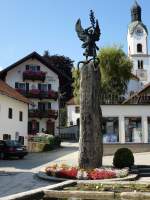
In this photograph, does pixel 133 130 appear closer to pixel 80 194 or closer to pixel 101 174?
pixel 101 174

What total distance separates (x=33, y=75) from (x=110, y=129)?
29.2 m

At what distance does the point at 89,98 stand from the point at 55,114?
42284 millimetres

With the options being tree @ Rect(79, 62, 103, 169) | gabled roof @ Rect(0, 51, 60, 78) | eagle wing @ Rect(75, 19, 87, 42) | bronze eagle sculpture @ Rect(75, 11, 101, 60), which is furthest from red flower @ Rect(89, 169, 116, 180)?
gabled roof @ Rect(0, 51, 60, 78)

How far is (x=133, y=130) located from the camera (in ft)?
112

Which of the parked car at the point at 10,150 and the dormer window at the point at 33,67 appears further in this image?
the dormer window at the point at 33,67

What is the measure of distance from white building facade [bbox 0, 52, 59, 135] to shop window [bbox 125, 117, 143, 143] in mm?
27859

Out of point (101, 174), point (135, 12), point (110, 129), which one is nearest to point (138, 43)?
point (135, 12)

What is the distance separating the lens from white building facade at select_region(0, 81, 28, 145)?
39938mm

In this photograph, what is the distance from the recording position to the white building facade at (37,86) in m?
61.5

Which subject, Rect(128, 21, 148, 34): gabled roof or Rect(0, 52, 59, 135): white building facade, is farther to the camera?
Rect(128, 21, 148, 34): gabled roof

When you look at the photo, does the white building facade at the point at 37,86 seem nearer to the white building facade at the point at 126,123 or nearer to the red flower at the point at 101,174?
the white building facade at the point at 126,123

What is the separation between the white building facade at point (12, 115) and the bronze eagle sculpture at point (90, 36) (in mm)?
18208

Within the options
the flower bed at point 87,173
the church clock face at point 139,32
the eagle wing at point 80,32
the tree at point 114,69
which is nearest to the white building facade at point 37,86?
the tree at point 114,69

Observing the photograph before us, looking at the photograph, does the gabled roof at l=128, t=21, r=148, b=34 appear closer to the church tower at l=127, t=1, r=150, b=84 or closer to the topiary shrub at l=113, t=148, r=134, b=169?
the church tower at l=127, t=1, r=150, b=84
